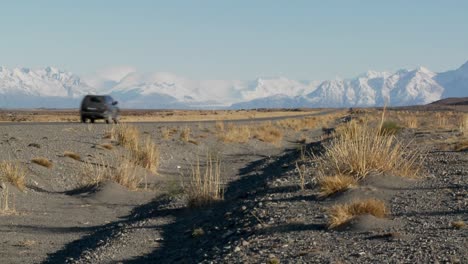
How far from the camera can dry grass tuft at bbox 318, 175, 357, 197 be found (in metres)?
14.1

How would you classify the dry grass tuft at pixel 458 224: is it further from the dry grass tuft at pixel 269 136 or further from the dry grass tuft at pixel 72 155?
the dry grass tuft at pixel 269 136

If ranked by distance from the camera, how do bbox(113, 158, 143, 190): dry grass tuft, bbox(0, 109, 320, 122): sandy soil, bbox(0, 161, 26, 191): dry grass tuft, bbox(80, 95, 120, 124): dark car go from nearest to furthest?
bbox(0, 161, 26, 191): dry grass tuft → bbox(113, 158, 143, 190): dry grass tuft → bbox(80, 95, 120, 124): dark car → bbox(0, 109, 320, 122): sandy soil

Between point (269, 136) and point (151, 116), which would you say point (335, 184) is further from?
point (151, 116)

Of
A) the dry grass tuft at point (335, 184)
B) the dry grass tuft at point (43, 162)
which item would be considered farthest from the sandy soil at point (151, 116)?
the dry grass tuft at point (335, 184)

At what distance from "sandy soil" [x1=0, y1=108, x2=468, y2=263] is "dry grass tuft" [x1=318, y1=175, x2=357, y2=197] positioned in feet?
0.59

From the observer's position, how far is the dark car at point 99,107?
44781mm

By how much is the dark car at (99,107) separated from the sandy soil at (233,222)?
2093cm

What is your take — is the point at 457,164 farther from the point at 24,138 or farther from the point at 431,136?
the point at 24,138

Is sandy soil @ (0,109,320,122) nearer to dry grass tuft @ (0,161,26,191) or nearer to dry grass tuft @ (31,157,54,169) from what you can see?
dry grass tuft @ (31,157,54,169)

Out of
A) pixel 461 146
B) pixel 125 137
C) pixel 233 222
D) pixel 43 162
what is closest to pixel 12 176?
pixel 43 162

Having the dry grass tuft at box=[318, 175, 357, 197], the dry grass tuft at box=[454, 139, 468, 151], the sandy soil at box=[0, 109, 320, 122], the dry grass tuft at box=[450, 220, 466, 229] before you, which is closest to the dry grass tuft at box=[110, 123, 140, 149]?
the dry grass tuft at box=[454, 139, 468, 151]

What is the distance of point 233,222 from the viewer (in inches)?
512

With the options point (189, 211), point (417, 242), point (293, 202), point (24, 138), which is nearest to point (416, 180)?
point (293, 202)

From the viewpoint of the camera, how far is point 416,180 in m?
15.5
